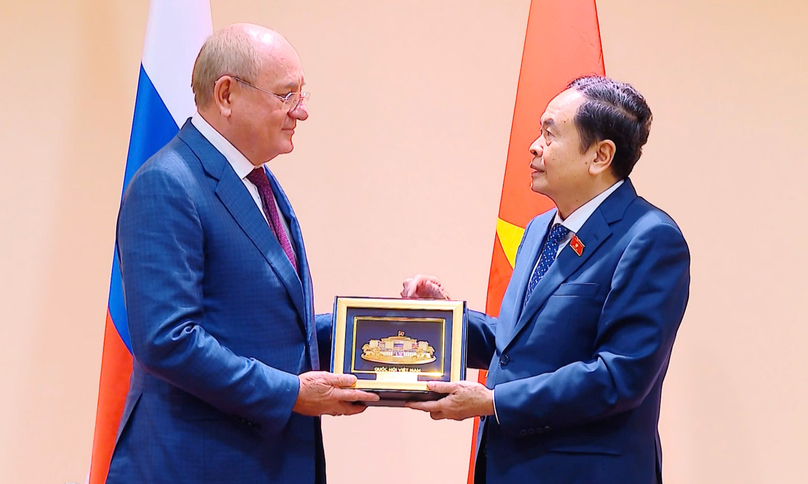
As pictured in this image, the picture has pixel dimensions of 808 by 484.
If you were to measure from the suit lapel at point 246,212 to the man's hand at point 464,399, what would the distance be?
40cm

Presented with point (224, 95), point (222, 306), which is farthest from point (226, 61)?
point (222, 306)

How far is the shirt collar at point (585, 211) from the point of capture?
7.13ft

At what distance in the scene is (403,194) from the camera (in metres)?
3.79

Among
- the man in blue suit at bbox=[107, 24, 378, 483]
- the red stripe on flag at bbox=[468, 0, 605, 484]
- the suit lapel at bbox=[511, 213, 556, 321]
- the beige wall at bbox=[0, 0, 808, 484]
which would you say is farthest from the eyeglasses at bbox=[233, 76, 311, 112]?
the beige wall at bbox=[0, 0, 808, 484]

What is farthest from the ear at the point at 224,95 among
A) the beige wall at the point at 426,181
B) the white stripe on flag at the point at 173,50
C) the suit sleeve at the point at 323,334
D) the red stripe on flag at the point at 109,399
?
the beige wall at the point at 426,181

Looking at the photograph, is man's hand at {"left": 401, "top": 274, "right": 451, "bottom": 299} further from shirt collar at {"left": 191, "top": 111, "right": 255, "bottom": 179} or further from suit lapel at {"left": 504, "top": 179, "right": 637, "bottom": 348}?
shirt collar at {"left": 191, "top": 111, "right": 255, "bottom": 179}

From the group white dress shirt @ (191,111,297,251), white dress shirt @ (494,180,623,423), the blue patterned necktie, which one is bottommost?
the blue patterned necktie

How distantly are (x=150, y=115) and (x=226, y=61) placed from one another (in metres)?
0.94

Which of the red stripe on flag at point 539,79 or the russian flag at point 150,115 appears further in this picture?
the red stripe on flag at point 539,79

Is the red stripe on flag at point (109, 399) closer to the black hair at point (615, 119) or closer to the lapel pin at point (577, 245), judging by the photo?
the lapel pin at point (577, 245)

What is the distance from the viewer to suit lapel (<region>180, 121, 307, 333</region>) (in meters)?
2.03

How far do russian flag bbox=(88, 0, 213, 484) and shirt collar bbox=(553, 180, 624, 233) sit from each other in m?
1.52

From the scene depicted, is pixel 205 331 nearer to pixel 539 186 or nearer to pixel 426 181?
pixel 539 186

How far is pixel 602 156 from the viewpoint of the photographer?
7.09 ft
